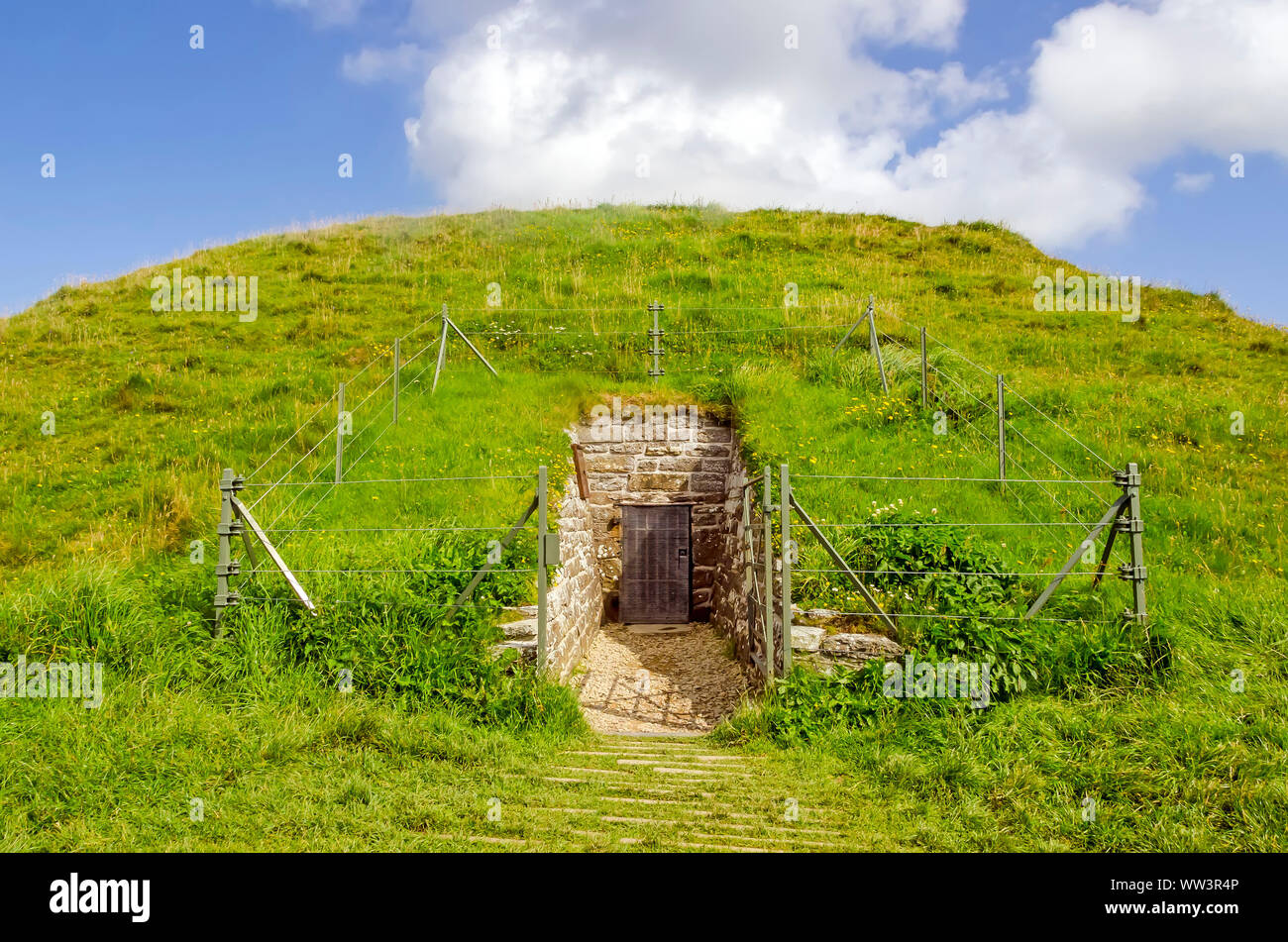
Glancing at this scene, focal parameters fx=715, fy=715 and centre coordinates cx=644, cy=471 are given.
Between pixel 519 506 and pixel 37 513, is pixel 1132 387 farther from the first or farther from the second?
pixel 37 513

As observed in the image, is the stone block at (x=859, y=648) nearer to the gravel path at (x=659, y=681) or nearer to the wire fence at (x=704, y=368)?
the wire fence at (x=704, y=368)

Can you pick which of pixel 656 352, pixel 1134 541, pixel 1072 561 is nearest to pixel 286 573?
pixel 1072 561

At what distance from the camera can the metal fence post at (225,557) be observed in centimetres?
689

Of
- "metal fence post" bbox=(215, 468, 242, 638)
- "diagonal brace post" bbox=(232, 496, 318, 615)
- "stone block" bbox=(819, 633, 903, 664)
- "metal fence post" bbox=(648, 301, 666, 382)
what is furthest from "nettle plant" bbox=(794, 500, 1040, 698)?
"metal fence post" bbox=(648, 301, 666, 382)

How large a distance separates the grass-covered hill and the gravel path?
1.74 m

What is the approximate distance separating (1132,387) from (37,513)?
60.9 ft

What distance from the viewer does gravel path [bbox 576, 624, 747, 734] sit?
8.30m

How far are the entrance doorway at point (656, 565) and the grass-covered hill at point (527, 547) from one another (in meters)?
2.21

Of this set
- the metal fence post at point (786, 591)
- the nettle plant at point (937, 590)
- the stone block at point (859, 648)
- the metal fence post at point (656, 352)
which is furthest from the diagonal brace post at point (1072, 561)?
the metal fence post at point (656, 352)

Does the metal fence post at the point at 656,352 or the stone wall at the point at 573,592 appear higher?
the metal fence post at the point at 656,352

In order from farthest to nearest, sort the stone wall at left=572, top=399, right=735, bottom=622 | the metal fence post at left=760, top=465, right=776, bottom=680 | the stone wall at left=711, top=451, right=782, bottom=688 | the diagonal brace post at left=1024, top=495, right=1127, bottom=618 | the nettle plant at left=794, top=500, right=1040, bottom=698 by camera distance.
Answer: the stone wall at left=572, top=399, right=735, bottom=622 < the stone wall at left=711, top=451, right=782, bottom=688 < the metal fence post at left=760, top=465, right=776, bottom=680 < the diagonal brace post at left=1024, top=495, right=1127, bottom=618 < the nettle plant at left=794, top=500, right=1040, bottom=698

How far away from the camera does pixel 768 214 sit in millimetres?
26781

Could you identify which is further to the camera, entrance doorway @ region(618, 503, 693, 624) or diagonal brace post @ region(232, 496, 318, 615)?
entrance doorway @ region(618, 503, 693, 624)

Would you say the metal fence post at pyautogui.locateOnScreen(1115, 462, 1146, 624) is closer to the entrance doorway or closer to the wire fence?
the wire fence
